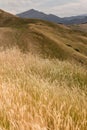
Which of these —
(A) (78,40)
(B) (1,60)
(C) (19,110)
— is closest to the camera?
(C) (19,110)

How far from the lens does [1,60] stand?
8984 mm

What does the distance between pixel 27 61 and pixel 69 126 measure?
21.0 feet

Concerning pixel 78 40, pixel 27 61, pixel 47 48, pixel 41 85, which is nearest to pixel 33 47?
pixel 47 48

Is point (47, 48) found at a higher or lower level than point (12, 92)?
lower

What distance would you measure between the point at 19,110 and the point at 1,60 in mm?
5386

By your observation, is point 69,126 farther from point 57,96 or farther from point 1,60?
point 1,60

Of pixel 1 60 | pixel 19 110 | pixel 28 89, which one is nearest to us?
pixel 19 110

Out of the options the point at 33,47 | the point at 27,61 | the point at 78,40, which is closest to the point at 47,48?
the point at 33,47

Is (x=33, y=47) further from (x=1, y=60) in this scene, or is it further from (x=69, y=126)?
(x=69, y=126)

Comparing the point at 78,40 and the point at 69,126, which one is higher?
the point at 69,126

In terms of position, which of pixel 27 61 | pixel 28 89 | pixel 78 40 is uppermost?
pixel 28 89

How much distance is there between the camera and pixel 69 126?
3.39 m

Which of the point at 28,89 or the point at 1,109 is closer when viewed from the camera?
the point at 1,109

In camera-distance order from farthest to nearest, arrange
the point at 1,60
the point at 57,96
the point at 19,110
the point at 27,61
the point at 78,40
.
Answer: the point at 78,40 < the point at 27,61 < the point at 1,60 < the point at 57,96 < the point at 19,110
